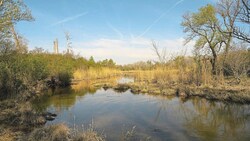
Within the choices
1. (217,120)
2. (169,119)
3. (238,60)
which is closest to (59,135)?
(169,119)

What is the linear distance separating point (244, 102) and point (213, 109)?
187 centimetres

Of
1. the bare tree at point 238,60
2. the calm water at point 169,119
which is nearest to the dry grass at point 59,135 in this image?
the calm water at point 169,119

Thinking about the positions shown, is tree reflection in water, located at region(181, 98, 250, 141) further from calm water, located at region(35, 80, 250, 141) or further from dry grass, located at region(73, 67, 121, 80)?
dry grass, located at region(73, 67, 121, 80)

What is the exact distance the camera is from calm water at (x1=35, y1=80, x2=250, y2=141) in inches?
249

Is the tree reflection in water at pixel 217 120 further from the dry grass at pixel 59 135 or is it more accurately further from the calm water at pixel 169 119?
the dry grass at pixel 59 135

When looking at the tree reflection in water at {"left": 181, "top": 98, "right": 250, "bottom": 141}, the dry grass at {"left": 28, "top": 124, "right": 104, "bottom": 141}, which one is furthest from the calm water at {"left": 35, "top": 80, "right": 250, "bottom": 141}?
the dry grass at {"left": 28, "top": 124, "right": 104, "bottom": 141}

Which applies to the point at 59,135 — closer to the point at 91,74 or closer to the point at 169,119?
the point at 169,119

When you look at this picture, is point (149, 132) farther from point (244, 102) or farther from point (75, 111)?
point (244, 102)

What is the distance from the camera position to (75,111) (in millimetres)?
9875

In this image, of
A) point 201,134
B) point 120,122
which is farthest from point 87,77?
point 201,134

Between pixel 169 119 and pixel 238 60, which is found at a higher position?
pixel 238 60

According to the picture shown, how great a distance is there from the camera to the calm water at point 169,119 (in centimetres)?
632

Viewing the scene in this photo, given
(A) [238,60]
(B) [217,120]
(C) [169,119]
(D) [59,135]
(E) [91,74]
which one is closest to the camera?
(D) [59,135]

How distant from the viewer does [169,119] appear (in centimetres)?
824
